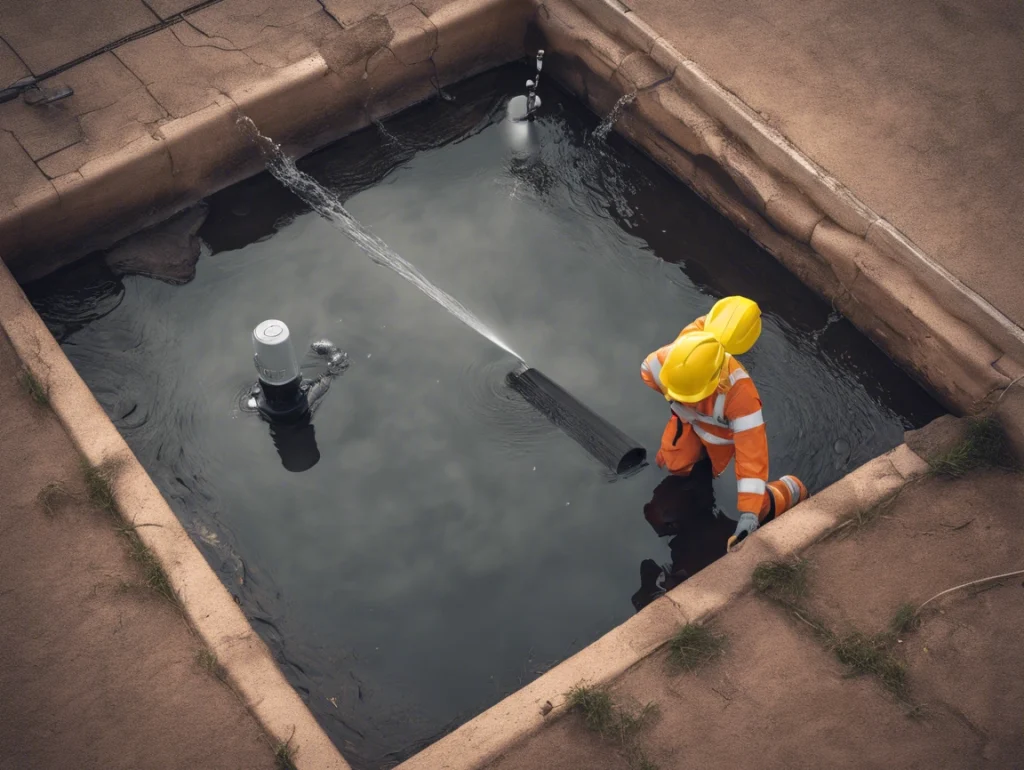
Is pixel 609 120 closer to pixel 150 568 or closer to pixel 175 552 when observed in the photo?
pixel 175 552

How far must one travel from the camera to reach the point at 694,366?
18.2 feet

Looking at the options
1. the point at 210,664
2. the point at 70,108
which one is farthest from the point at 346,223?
the point at 210,664

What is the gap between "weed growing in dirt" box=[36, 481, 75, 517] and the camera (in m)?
5.76

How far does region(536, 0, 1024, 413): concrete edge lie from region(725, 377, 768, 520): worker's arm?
5.69ft

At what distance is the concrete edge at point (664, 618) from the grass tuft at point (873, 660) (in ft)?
1.82

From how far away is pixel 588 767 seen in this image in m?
5.03

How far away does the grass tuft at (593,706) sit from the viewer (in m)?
5.11

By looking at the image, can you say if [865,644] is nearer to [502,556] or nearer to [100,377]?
[502,556]

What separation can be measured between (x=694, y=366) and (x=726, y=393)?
1.18 ft

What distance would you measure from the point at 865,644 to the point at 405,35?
18.4 ft

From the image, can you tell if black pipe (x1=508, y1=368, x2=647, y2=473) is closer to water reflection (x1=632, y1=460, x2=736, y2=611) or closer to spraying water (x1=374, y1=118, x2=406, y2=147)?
water reflection (x1=632, y1=460, x2=736, y2=611)

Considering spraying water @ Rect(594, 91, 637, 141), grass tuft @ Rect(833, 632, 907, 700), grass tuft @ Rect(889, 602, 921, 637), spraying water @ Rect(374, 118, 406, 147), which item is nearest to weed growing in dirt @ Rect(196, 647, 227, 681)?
grass tuft @ Rect(833, 632, 907, 700)

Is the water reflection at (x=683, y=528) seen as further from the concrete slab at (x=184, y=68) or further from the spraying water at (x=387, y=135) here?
the concrete slab at (x=184, y=68)

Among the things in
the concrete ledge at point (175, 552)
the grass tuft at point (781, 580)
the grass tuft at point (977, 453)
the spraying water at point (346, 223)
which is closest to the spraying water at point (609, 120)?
the spraying water at point (346, 223)
